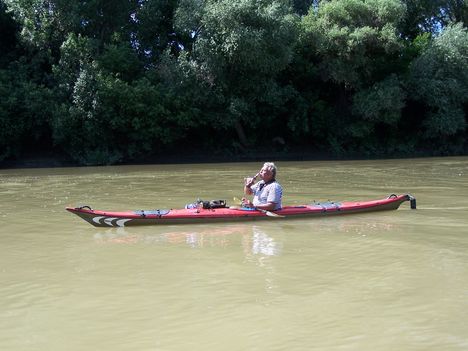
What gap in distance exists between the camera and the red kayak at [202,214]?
8.45 metres

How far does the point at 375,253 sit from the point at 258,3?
20189 mm

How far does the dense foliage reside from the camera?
24.5 m

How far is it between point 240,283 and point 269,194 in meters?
3.72

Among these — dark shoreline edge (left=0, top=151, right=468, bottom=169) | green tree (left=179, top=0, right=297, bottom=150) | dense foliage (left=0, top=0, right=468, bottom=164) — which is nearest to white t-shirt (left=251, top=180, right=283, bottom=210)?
green tree (left=179, top=0, right=297, bottom=150)

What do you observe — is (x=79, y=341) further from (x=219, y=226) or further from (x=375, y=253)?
(x=219, y=226)

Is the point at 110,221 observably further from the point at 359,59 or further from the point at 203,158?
the point at 359,59

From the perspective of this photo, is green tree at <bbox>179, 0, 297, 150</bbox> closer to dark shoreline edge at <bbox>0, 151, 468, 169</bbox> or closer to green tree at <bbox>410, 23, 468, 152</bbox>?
dark shoreline edge at <bbox>0, 151, 468, 169</bbox>

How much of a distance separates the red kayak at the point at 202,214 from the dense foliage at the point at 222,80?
1568cm

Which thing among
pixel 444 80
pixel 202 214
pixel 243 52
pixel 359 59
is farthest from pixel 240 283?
pixel 444 80

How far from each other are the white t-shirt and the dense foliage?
15732 millimetres

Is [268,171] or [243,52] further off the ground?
[243,52]

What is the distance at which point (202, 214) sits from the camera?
8.77 m

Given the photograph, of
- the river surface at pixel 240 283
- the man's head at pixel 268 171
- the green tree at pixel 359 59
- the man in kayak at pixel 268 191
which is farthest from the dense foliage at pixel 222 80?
the man's head at pixel 268 171

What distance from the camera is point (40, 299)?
5.00 metres
